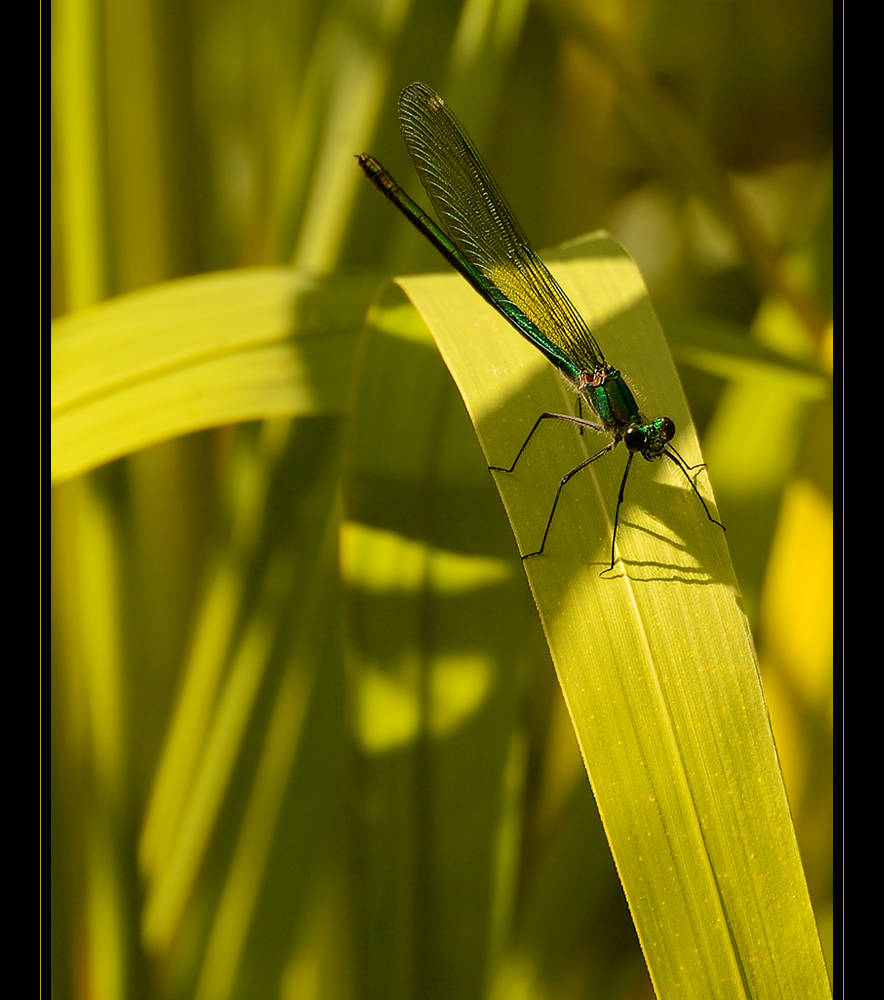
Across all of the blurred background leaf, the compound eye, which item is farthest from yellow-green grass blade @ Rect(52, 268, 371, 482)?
the compound eye

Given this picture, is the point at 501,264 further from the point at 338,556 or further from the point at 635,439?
the point at 338,556

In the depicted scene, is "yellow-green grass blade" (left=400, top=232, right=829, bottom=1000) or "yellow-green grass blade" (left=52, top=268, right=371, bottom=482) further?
"yellow-green grass blade" (left=52, top=268, right=371, bottom=482)

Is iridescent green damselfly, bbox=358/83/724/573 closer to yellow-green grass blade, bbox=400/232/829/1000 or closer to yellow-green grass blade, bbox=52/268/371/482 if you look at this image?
yellow-green grass blade, bbox=400/232/829/1000

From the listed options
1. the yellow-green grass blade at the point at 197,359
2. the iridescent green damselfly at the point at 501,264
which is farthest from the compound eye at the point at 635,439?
the yellow-green grass blade at the point at 197,359

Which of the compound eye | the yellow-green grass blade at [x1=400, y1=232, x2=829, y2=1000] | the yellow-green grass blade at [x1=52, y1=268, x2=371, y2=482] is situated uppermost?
the yellow-green grass blade at [x1=52, y1=268, x2=371, y2=482]

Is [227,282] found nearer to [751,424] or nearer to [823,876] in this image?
[751,424]

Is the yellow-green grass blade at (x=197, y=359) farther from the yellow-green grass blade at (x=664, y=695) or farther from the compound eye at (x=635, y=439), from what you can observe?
the compound eye at (x=635, y=439)
